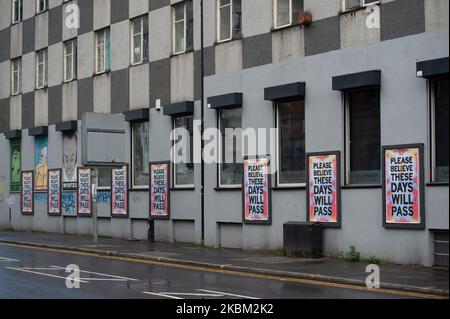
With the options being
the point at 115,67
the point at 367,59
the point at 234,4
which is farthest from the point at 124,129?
the point at 367,59

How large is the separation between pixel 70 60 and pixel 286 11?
13.1m

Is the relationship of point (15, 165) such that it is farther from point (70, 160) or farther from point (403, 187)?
point (403, 187)

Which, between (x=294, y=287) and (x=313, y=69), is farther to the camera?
(x=313, y=69)

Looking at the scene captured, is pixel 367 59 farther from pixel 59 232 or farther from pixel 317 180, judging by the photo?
pixel 59 232

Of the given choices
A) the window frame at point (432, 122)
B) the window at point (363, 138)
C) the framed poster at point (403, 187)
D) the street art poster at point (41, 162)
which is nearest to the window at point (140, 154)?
the street art poster at point (41, 162)

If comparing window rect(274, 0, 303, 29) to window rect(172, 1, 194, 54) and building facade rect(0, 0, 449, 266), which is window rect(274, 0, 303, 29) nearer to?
building facade rect(0, 0, 449, 266)

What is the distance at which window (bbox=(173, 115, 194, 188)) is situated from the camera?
25000 millimetres

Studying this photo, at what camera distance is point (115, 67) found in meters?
28.6

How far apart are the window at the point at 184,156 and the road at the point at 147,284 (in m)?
5.57

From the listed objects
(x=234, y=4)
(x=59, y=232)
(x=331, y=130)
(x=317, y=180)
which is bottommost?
(x=59, y=232)

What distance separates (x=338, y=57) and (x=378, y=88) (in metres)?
1.50

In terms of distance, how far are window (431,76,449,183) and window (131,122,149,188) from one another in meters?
12.2

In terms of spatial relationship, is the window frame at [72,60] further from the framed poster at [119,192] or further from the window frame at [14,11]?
the framed poster at [119,192]

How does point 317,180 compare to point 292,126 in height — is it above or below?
below
